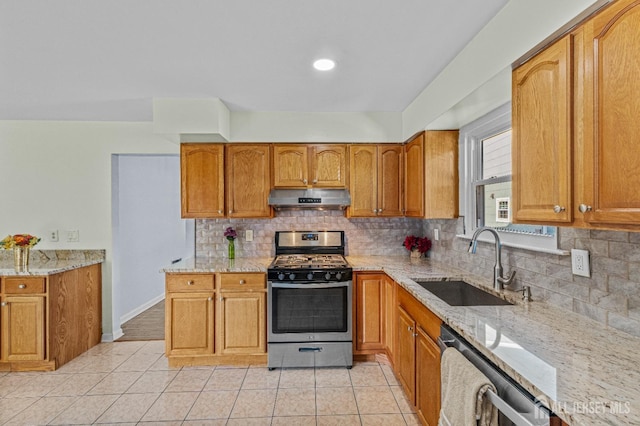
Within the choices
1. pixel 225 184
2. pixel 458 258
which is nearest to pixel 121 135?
pixel 225 184

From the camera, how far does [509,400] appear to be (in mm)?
1188

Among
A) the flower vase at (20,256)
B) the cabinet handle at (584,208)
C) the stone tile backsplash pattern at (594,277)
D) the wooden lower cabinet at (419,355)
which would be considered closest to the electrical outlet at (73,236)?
the flower vase at (20,256)

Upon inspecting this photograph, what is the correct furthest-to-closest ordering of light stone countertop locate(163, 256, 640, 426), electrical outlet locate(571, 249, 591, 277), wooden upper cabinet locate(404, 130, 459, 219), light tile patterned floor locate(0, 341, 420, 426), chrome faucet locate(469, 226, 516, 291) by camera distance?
wooden upper cabinet locate(404, 130, 459, 219)
light tile patterned floor locate(0, 341, 420, 426)
chrome faucet locate(469, 226, 516, 291)
electrical outlet locate(571, 249, 591, 277)
light stone countertop locate(163, 256, 640, 426)

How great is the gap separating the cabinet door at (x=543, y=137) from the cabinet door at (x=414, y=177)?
1.43m

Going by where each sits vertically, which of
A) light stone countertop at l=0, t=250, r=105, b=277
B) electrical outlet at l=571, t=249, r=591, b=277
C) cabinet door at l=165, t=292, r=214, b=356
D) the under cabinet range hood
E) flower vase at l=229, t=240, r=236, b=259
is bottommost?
cabinet door at l=165, t=292, r=214, b=356

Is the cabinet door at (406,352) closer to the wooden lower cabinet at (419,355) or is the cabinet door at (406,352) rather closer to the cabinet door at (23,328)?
the wooden lower cabinet at (419,355)

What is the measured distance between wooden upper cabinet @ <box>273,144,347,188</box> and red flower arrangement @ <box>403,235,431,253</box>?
0.91m

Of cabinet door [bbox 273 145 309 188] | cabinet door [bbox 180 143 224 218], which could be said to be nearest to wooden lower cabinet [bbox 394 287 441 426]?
cabinet door [bbox 273 145 309 188]

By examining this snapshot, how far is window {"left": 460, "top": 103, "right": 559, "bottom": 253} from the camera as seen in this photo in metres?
2.33

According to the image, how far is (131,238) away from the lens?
4555 millimetres

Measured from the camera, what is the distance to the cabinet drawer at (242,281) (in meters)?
3.10

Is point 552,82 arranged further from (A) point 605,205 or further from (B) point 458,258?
(B) point 458,258

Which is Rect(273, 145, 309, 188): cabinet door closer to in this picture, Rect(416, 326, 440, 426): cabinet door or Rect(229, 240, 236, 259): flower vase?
Rect(229, 240, 236, 259): flower vase

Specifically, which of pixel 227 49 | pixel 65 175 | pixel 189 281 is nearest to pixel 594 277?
pixel 227 49
